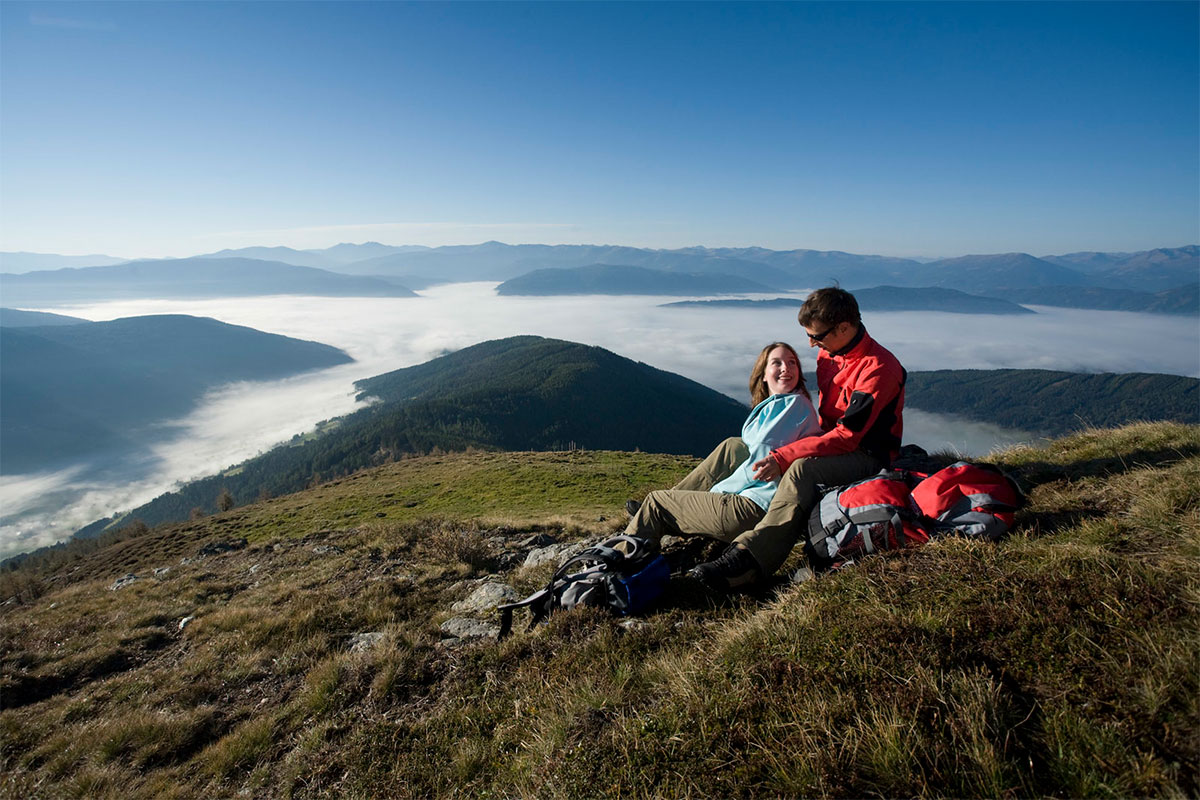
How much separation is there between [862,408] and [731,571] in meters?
2.16

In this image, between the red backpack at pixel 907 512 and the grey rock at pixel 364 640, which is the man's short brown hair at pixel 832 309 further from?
the grey rock at pixel 364 640

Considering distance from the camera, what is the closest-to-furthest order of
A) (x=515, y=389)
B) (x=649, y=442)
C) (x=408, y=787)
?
(x=408, y=787)
(x=649, y=442)
(x=515, y=389)

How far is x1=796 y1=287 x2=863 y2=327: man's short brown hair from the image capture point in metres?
5.47

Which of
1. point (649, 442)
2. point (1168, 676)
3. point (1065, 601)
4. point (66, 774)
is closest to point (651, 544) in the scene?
point (1065, 601)

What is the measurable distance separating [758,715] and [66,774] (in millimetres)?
5981

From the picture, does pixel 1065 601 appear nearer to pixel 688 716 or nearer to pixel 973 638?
pixel 973 638

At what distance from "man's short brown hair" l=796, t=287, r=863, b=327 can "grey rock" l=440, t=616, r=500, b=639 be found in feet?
15.9

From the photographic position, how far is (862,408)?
201 inches

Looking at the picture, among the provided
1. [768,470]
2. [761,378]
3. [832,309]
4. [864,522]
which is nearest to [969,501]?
[864,522]

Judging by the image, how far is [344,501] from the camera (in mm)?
31266

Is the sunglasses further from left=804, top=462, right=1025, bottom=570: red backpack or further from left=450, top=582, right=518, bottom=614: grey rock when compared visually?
left=450, top=582, right=518, bottom=614: grey rock

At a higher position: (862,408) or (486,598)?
(862,408)

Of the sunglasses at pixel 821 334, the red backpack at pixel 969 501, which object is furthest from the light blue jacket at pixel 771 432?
the red backpack at pixel 969 501

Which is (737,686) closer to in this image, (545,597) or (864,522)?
(864,522)
